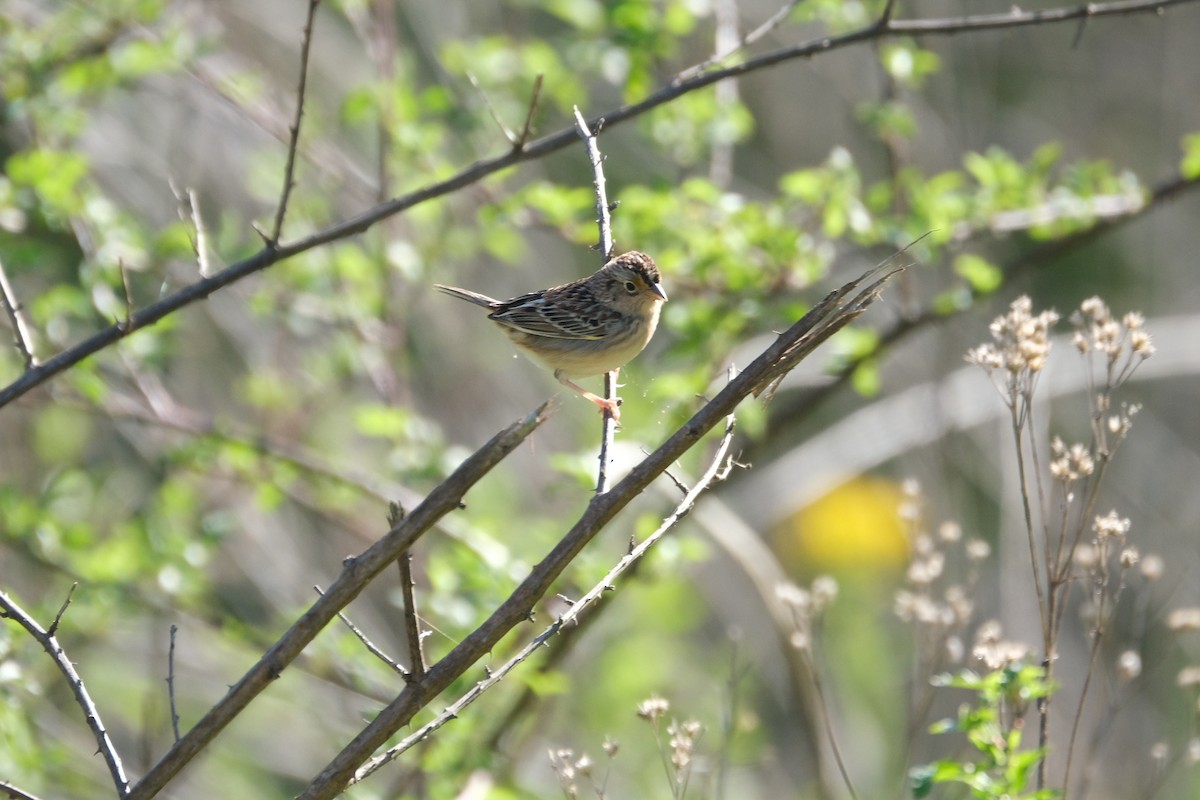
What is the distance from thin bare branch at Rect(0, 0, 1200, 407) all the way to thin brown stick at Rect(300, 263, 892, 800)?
1426 mm

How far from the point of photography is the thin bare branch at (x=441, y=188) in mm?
3215

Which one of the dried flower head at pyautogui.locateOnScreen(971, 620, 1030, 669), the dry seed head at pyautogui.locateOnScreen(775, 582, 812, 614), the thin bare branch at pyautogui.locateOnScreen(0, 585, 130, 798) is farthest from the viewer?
the dry seed head at pyautogui.locateOnScreen(775, 582, 812, 614)

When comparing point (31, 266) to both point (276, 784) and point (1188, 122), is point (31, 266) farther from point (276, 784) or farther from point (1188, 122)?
point (1188, 122)

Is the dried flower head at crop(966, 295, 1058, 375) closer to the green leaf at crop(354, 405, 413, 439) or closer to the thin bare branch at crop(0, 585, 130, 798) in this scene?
the thin bare branch at crop(0, 585, 130, 798)

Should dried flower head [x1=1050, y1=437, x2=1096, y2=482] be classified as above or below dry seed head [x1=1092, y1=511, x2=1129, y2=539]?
above

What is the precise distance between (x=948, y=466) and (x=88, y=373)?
17.3 ft

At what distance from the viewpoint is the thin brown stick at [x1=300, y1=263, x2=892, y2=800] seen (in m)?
2.23

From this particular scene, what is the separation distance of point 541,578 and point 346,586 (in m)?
0.36

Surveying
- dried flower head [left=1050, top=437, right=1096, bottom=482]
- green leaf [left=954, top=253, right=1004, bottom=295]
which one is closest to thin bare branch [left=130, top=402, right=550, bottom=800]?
dried flower head [left=1050, top=437, right=1096, bottom=482]

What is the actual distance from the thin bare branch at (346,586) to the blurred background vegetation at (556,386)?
1.02 metres

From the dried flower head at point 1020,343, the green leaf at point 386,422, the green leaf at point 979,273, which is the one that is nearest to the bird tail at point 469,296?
the green leaf at point 386,422

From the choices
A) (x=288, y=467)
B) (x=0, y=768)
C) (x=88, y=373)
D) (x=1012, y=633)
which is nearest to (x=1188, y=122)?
(x=1012, y=633)

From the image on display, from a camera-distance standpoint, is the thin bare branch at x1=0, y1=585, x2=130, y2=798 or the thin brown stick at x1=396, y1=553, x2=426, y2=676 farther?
the thin bare branch at x1=0, y1=585, x2=130, y2=798

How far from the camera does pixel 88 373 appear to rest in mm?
5168
